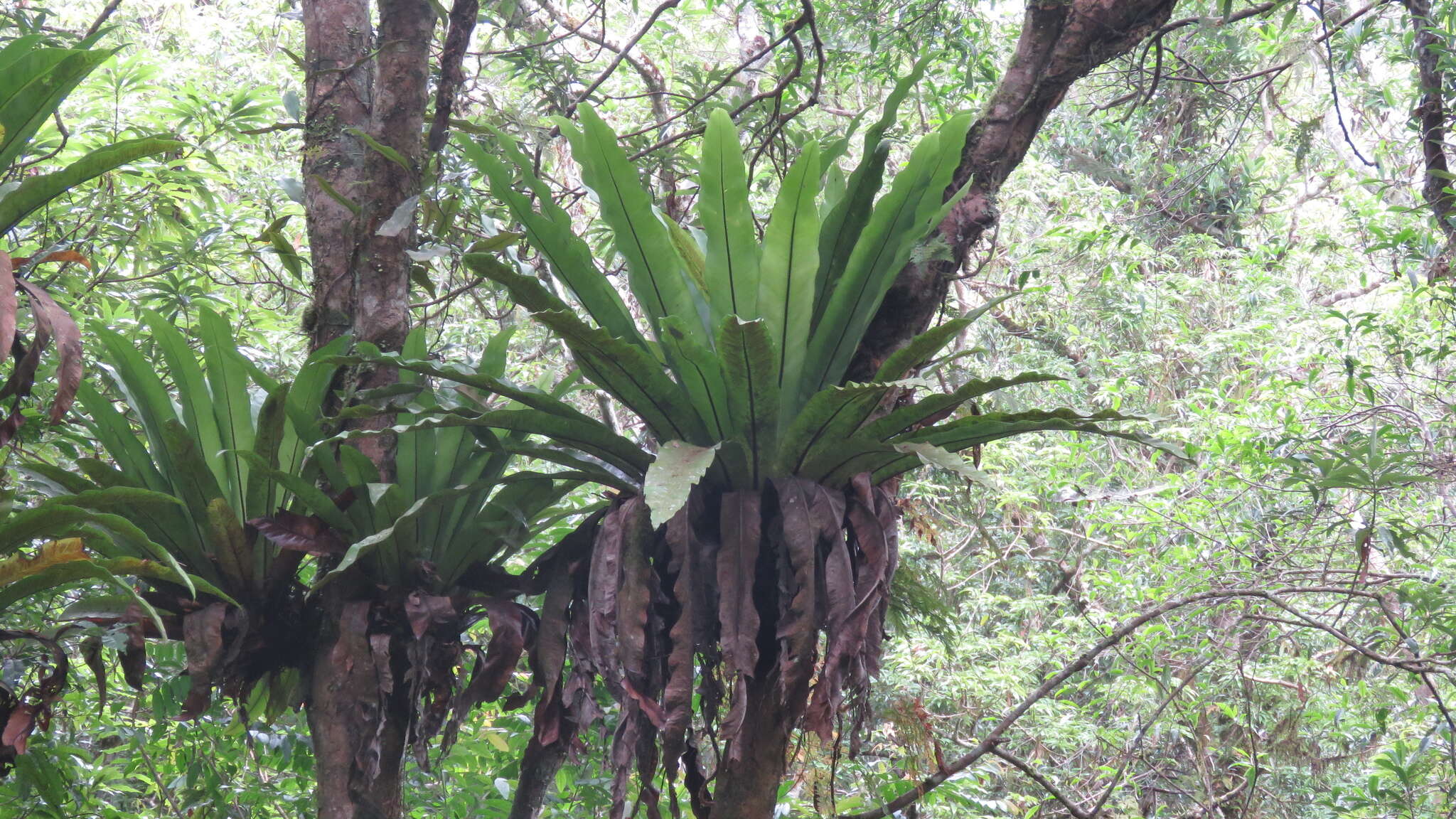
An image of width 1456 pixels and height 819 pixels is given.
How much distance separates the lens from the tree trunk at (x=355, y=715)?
1572 millimetres

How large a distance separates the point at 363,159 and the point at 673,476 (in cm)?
107

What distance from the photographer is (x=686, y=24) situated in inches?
320

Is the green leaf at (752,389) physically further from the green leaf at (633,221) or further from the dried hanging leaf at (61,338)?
the dried hanging leaf at (61,338)

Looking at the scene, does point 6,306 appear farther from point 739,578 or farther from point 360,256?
point 739,578

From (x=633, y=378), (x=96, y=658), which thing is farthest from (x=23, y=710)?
(x=633, y=378)

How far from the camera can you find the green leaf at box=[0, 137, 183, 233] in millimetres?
1287

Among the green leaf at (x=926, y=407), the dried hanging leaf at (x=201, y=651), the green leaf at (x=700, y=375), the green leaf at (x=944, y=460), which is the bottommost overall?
the dried hanging leaf at (x=201, y=651)

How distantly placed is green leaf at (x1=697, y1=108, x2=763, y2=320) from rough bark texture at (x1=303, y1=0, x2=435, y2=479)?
65 cm

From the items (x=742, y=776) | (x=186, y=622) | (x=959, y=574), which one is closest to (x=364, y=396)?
(x=186, y=622)

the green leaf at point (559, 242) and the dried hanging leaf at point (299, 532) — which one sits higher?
the green leaf at point (559, 242)

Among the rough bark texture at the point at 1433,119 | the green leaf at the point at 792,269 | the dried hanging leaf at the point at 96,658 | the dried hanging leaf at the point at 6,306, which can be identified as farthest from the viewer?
the rough bark texture at the point at 1433,119

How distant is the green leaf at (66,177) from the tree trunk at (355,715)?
683 mm

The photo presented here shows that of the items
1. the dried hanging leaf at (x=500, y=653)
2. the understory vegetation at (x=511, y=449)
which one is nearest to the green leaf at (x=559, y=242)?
the understory vegetation at (x=511, y=449)

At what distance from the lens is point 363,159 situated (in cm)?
193
